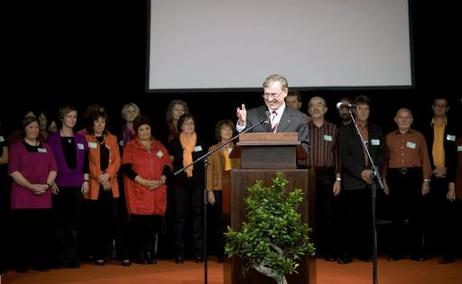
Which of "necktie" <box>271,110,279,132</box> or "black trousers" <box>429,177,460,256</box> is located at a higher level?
"necktie" <box>271,110,279,132</box>

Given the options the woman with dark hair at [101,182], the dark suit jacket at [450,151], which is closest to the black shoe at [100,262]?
the woman with dark hair at [101,182]

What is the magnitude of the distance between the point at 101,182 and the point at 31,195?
704 mm

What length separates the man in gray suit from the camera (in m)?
4.05

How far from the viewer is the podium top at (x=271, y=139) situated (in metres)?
3.56

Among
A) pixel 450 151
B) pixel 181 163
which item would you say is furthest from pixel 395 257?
pixel 181 163

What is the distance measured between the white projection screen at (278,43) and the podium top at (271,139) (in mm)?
3345

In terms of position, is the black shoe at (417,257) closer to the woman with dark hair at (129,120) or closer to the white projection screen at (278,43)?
the white projection screen at (278,43)

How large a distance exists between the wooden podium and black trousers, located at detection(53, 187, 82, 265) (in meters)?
2.85

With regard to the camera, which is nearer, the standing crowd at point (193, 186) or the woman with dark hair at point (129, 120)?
the standing crowd at point (193, 186)

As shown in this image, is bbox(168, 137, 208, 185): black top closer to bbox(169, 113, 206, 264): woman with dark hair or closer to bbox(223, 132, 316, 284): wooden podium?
bbox(169, 113, 206, 264): woman with dark hair

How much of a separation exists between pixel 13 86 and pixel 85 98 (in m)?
0.84

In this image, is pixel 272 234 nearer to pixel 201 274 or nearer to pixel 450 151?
pixel 201 274

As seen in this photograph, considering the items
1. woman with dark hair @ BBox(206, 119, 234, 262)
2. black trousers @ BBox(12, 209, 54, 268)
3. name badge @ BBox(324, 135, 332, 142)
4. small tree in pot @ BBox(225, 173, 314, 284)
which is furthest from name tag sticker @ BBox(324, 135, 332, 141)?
small tree in pot @ BBox(225, 173, 314, 284)

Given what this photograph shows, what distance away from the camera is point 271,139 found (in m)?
3.58
